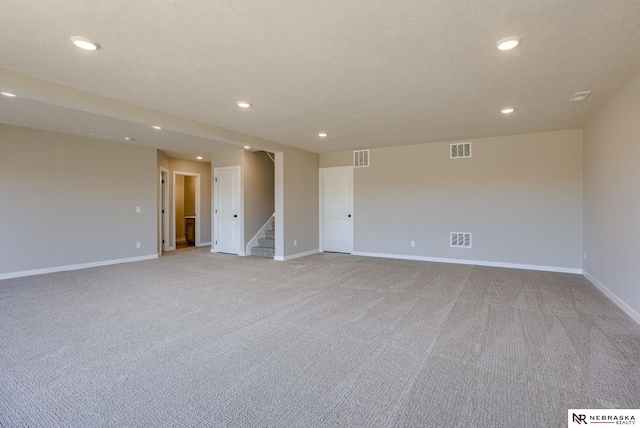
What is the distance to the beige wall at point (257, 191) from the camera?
7.59 m

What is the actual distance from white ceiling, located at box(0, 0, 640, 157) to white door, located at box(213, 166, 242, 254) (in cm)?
298

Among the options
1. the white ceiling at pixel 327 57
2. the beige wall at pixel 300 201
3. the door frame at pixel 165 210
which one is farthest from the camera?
the door frame at pixel 165 210

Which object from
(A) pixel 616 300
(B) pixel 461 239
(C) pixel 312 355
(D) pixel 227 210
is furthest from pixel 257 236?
(A) pixel 616 300

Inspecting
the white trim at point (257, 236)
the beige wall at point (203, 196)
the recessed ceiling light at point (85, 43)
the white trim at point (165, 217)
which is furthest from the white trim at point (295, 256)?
the recessed ceiling light at point (85, 43)

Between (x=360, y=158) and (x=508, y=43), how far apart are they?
4986 mm

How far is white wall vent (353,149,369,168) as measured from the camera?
740 cm

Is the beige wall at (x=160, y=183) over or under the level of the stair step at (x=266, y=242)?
over

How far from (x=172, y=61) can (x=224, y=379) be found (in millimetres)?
2731

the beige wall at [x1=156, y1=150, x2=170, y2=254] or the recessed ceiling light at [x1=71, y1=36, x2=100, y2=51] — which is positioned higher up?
the recessed ceiling light at [x1=71, y1=36, x2=100, y2=51]

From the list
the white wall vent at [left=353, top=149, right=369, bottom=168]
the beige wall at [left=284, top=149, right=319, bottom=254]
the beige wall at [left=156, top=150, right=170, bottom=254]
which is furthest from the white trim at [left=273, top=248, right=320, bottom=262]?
the beige wall at [left=156, top=150, right=170, bottom=254]

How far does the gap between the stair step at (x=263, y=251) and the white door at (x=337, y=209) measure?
1415 mm

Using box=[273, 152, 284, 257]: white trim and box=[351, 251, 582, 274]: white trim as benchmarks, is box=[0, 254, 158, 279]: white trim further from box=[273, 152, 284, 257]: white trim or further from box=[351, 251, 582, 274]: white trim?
box=[351, 251, 582, 274]: white trim

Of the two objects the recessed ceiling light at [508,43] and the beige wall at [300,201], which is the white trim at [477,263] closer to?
the beige wall at [300,201]

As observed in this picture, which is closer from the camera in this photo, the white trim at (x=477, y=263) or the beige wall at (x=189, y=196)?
the white trim at (x=477, y=263)
